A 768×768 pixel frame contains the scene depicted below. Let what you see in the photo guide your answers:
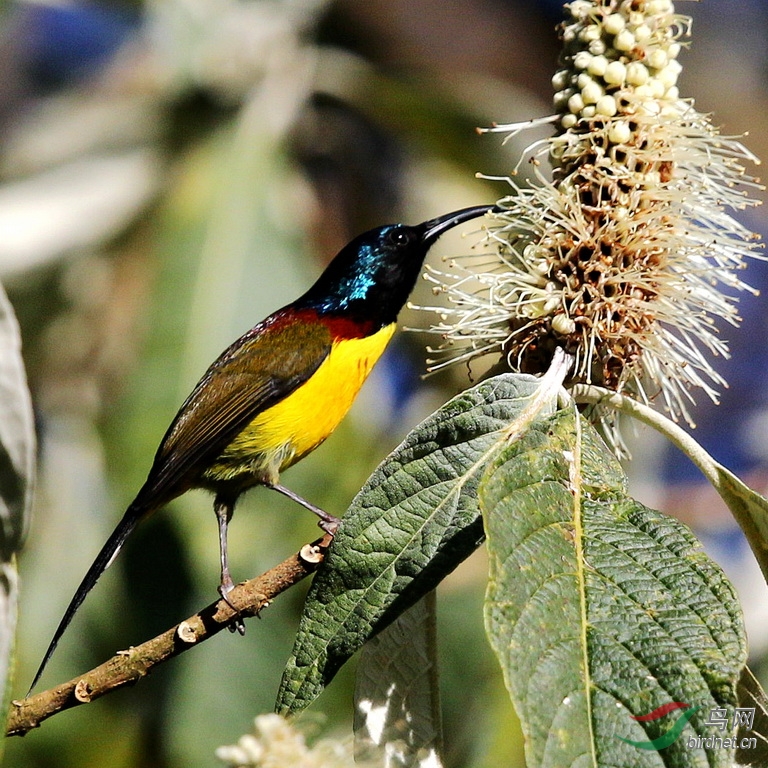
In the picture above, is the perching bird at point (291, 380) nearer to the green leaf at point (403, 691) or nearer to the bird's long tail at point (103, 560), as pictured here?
the bird's long tail at point (103, 560)

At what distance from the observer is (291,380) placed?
271 cm

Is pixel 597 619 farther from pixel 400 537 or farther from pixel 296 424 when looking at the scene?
pixel 296 424

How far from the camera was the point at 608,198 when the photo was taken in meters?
1.72

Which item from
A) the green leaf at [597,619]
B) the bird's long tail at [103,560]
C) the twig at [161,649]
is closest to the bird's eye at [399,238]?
the bird's long tail at [103,560]

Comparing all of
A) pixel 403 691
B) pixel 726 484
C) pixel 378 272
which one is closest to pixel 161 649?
A: pixel 403 691

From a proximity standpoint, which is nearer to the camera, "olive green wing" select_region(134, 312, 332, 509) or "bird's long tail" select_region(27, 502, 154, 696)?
"bird's long tail" select_region(27, 502, 154, 696)

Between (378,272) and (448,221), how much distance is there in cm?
34

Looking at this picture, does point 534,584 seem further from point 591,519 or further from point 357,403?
point 357,403

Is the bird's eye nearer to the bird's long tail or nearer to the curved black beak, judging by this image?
the curved black beak

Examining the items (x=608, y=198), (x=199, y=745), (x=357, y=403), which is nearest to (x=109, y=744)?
(x=199, y=745)

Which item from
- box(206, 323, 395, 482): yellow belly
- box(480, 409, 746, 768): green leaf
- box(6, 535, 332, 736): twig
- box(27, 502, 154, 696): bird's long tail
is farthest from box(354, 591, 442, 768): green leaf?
box(206, 323, 395, 482): yellow belly

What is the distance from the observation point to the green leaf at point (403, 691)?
152cm

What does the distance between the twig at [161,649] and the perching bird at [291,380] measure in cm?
99

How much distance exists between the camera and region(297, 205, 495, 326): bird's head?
279cm
